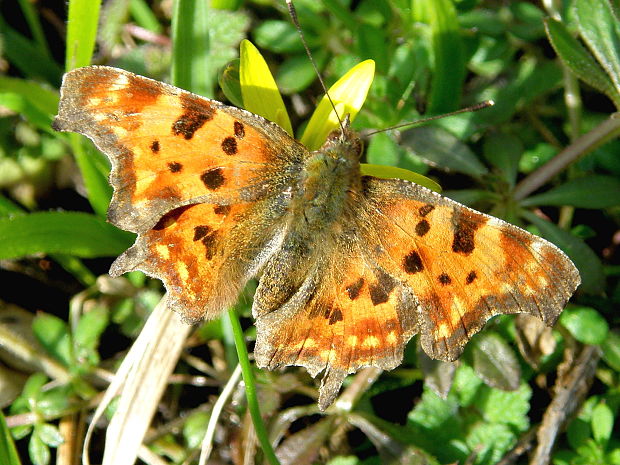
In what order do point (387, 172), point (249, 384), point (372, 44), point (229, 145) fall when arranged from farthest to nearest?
point (372, 44)
point (387, 172)
point (249, 384)
point (229, 145)

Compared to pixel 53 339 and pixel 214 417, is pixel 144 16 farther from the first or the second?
pixel 214 417

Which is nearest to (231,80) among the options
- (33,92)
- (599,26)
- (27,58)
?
(33,92)

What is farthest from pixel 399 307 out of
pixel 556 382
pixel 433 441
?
pixel 556 382

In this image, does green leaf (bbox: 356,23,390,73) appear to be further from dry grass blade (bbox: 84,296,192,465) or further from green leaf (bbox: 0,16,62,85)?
green leaf (bbox: 0,16,62,85)

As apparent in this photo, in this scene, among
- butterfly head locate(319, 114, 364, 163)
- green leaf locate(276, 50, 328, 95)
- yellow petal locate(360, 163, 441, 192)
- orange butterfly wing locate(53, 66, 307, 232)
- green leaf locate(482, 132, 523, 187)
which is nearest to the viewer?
orange butterfly wing locate(53, 66, 307, 232)

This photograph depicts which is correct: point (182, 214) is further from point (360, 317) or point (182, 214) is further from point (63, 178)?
point (63, 178)

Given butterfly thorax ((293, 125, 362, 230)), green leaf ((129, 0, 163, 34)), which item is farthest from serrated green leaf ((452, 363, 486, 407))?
green leaf ((129, 0, 163, 34))

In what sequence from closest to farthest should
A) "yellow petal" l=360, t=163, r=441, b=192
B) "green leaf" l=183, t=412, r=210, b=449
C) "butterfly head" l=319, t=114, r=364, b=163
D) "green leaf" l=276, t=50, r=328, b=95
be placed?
"butterfly head" l=319, t=114, r=364, b=163, "yellow petal" l=360, t=163, r=441, b=192, "green leaf" l=183, t=412, r=210, b=449, "green leaf" l=276, t=50, r=328, b=95
